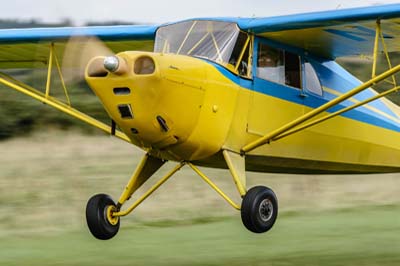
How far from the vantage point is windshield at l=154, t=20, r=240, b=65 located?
10.5 meters

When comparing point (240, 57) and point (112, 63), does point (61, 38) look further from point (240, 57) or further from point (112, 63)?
point (112, 63)

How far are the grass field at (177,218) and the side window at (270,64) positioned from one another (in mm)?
2347

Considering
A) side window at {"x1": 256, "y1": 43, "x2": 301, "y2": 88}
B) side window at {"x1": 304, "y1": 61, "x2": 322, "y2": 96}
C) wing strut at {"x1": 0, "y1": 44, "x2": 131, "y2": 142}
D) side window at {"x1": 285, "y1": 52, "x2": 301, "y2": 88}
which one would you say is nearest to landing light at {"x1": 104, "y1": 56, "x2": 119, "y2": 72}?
wing strut at {"x1": 0, "y1": 44, "x2": 131, "y2": 142}

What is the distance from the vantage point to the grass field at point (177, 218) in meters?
12.8

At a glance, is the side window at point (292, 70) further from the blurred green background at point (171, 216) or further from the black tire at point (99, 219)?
the black tire at point (99, 219)

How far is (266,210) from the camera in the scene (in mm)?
10273

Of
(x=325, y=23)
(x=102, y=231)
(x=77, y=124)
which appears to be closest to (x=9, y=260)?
(x=102, y=231)

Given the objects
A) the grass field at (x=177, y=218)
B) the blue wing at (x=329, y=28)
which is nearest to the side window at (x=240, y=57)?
the blue wing at (x=329, y=28)

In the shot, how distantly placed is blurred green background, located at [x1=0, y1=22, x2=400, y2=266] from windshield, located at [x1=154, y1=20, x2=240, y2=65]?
2.86 meters

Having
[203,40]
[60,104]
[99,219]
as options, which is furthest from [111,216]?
[203,40]

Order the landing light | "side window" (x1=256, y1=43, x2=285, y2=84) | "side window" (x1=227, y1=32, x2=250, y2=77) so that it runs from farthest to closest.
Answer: "side window" (x1=256, y1=43, x2=285, y2=84) → "side window" (x1=227, y1=32, x2=250, y2=77) → the landing light

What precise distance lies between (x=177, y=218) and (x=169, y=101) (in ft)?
25.0

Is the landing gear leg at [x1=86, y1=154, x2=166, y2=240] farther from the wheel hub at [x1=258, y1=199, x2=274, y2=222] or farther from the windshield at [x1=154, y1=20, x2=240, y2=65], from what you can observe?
the wheel hub at [x1=258, y1=199, x2=274, y2=222]

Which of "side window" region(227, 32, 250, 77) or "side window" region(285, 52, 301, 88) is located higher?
"side window" region(227, 32, 250, 77)
